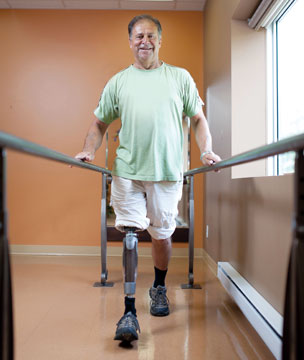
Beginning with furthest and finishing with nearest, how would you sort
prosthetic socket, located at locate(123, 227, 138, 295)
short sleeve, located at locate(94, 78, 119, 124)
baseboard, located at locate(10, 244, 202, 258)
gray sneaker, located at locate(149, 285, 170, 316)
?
baseboard, located at locate(10, 244, 202, 258) → gray sneaker, located at locate(149, 285, 170, 316) → short sleeve, located at locate(94, 78, 119, 124) → prosthetic socket, located at locate(123, 227, 138, 295)

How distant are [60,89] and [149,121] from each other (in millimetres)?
2716

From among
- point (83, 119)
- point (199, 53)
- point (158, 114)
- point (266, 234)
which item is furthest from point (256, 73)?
point (83, 119)

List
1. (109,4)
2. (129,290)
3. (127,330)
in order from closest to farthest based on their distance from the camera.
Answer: (127,330), (129,290), (109,4)

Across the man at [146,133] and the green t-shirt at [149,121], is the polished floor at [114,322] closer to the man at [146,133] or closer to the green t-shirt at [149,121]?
the man at [146,133]

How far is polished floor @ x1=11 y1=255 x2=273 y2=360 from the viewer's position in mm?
1647

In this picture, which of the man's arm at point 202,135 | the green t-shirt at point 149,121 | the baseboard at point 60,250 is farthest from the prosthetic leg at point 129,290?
the baseboard at point 60,250

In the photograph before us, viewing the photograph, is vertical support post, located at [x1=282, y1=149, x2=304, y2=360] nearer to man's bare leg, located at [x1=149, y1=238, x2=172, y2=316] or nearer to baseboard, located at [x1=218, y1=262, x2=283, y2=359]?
baseboard, located at [x1=218, y1=262, x2=283, y2=359]

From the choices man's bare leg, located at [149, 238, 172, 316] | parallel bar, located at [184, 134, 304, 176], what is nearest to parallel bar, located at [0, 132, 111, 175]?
parallel bar, located at [184, 134, 304, 176]

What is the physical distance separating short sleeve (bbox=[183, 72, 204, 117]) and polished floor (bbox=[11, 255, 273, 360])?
3.83ft

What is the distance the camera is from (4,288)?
2.16ft

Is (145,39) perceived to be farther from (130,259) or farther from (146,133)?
(130,259)

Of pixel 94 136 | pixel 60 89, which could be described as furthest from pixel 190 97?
pixel 60 89

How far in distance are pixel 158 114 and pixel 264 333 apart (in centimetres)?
110

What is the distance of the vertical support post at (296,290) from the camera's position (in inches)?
26.1
